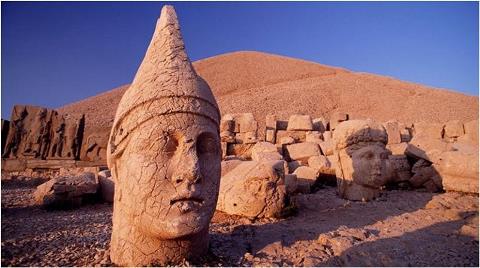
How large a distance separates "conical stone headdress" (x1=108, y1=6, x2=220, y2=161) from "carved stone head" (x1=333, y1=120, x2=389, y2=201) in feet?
14.3

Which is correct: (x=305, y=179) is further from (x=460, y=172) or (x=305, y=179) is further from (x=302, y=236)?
(x=302, y=236)

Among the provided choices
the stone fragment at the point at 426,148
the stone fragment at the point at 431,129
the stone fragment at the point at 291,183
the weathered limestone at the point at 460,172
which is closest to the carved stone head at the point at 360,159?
the stone fragment at the point at 291,183

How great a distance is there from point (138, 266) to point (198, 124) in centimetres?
138

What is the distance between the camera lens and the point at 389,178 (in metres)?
8.48

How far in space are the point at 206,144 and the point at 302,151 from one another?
25.2ft

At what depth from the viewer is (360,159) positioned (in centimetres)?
677

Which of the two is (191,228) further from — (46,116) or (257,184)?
(46,116)

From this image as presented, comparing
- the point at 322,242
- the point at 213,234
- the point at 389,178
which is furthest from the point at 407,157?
the point at 213,234

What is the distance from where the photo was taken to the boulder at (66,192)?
6094 mm

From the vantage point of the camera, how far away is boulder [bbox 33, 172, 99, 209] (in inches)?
240

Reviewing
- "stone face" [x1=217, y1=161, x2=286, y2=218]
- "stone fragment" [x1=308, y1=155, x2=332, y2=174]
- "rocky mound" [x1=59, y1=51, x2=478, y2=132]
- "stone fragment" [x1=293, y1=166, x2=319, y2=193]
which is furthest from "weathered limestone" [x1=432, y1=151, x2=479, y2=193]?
"rocky mound" [x1=59, y1=51, x2=478, y2=132]

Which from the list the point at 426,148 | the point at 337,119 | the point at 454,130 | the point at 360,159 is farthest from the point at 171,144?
the point at 454,130

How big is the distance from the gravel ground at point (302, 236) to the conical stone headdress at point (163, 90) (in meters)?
1.36

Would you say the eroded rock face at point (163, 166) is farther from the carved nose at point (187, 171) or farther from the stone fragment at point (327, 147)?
the stone fragment at point (327, 147)
